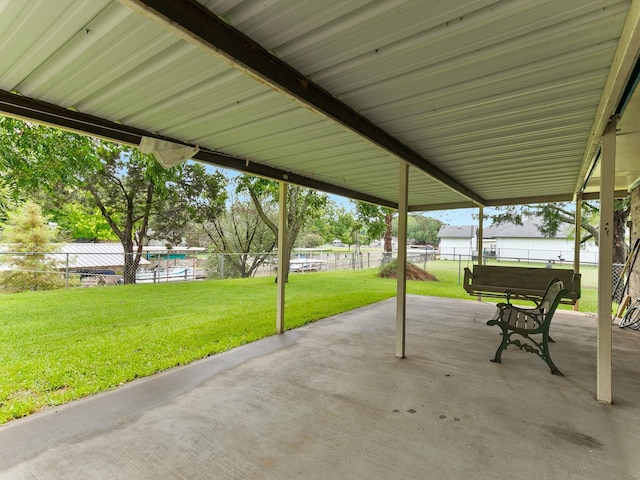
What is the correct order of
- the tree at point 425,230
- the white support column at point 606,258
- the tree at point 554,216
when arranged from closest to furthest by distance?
the white support column at point 606,258, the tree at point 554,216, the tree at point 425,230

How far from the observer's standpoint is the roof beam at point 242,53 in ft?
3.96

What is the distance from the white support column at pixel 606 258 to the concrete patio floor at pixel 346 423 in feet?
0.84

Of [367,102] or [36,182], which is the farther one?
[36,182]

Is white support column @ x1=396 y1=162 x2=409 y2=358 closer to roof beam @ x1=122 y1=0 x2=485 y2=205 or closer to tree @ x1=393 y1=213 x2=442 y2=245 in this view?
roof beam @ x1=122 y1=0 x2=485 y2=205

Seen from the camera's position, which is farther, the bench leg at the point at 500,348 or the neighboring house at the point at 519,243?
the neighboring house at the point at 519,243

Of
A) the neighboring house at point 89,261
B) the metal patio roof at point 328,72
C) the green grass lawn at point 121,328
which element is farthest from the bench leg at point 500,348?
the neighboring house at point 89,261

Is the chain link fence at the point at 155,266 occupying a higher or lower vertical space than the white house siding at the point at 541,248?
lower

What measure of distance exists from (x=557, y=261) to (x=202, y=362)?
12.4 metres

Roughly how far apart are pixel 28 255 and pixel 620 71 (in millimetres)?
13258

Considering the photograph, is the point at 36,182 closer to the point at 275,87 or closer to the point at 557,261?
the point at 275,87

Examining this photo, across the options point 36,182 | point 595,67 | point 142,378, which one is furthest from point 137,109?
point 36,182

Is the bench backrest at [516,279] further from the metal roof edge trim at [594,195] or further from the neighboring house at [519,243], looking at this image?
the neighboring house at [519,243]

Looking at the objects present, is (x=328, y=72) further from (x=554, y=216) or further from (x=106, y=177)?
(x=554, y=216)

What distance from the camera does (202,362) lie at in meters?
3.50
